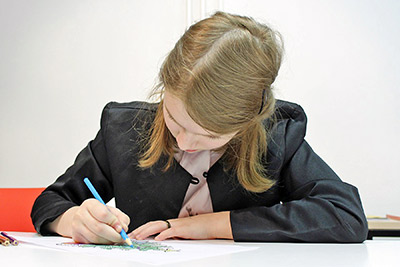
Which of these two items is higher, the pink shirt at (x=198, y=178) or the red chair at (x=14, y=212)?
the pink shirt at (x=198, y=178)

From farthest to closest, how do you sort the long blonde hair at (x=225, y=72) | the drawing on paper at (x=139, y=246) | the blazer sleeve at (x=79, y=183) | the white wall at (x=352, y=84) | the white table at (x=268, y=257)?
1. the white wall at (x=352, y=84)
2. the blazer sleeve at (x=79, y=183)
3. the long blonde hair at (x=225, y=72)
4. the drawing on paper at (x=139, y=246)
5. the white table at (x=268, y=257)

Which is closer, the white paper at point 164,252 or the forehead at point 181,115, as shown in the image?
the white paper at point 164,252

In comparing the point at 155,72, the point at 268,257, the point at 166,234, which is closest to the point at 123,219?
the point at 166,234

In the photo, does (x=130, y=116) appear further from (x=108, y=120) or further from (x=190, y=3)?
(x=190, y=3)

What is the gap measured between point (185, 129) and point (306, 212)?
1.07 feet

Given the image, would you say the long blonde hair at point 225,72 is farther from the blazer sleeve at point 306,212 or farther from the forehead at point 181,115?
the blazer sleeve at point 306,212

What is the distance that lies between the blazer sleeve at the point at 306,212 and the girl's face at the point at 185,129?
18 cm

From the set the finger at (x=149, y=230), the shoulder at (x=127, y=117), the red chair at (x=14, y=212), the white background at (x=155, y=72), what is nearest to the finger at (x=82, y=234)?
the finger at (x=149, y=230)

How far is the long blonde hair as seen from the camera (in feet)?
3.49

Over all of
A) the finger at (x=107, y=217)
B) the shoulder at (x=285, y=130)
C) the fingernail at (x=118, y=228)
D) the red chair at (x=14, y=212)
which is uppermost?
the shoulder at (x=285, y=130)

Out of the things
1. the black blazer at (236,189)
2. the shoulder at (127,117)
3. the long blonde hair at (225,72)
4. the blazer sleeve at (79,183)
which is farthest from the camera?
the shoulder at (127,117)

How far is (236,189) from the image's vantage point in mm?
1353

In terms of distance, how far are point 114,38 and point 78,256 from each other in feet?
6.30

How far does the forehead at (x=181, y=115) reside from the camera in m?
1.08
